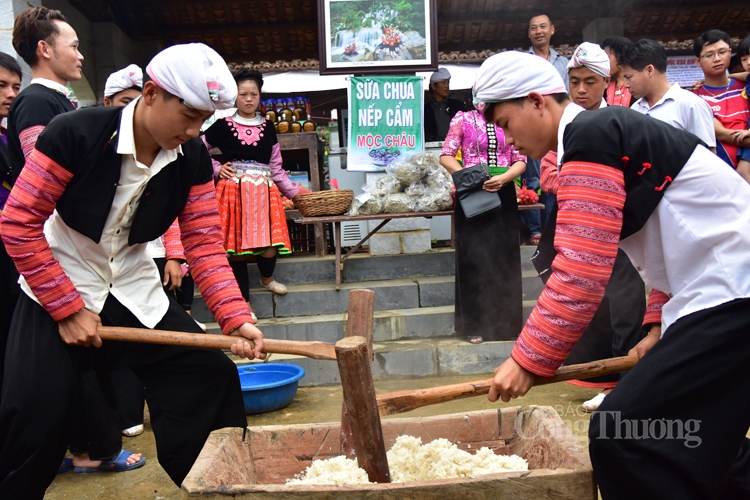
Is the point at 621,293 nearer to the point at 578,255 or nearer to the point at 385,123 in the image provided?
the point at 578,255

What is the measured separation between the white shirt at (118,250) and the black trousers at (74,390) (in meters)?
0.06

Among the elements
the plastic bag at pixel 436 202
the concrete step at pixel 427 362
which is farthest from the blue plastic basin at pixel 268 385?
the plastic bag at pixel 436 202

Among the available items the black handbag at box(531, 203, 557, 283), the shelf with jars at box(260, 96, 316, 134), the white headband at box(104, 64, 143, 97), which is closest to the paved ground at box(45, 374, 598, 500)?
the black handbag at box(531, 203, 557, 283)

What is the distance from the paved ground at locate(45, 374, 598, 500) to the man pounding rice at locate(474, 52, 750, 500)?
1.93 metres

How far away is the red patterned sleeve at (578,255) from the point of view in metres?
2.07

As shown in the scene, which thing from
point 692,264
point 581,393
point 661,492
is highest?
point 692,264

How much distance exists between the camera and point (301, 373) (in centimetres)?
505

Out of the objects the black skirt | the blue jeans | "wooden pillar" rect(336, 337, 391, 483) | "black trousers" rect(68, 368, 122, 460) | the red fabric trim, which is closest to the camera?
"wooden pillar" rect(336, 337, 391, 483)

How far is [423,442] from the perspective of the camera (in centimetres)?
281

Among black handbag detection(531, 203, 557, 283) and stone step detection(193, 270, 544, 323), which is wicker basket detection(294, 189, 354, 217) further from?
black handbag detection(531, 203, 557, 283)

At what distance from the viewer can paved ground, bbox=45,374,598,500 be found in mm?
3660

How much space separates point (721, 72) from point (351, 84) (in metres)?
3.67

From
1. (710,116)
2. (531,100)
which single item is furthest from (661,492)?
(710,116)

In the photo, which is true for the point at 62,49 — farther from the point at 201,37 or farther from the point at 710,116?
the point at 201,37
